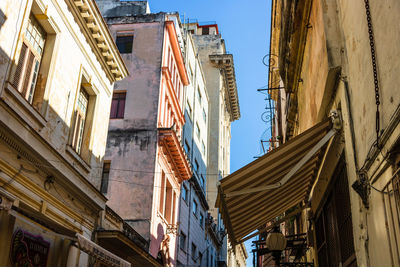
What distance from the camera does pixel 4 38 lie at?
28.0 feet

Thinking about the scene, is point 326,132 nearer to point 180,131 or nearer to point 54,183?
point 54,183

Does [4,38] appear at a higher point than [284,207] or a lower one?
higher

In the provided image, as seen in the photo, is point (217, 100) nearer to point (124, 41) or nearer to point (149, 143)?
point (124, 41)

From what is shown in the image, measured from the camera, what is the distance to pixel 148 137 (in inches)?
850

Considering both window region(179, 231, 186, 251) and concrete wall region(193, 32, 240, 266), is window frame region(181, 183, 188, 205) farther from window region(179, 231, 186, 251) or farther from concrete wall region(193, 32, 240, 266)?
concrete wall region(193, 32, 240, 266)

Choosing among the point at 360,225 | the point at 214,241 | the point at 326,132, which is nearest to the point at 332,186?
the point at 326,132

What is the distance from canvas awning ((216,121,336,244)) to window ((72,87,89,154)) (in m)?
6.12

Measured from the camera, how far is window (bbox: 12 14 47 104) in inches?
378

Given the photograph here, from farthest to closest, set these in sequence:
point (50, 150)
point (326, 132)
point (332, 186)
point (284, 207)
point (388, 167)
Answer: point (50, 150) → point (284, 207) → point (332, 186) → point (326, 132) → point (388, 167)

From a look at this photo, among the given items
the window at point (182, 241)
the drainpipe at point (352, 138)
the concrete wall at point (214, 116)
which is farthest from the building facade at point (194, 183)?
the drainpipe at point (352, 138)

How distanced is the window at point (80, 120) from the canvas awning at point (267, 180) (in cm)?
612

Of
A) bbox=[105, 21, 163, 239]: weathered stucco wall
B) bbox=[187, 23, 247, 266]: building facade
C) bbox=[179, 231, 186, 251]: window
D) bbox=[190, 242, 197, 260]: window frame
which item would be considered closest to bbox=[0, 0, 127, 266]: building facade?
bbox=[105, 21, 163, 239]: weathered stucco wall

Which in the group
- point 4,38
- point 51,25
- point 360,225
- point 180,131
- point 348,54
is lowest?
point 360,225

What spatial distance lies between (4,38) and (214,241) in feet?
110
